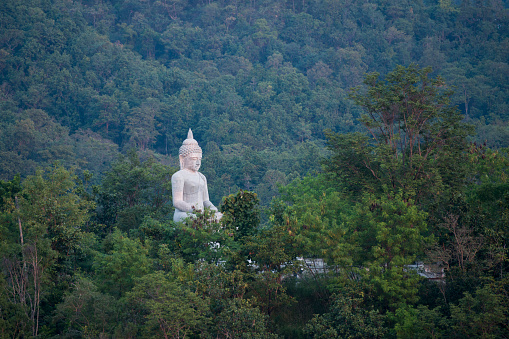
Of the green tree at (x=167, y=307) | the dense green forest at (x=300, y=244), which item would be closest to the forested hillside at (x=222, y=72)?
the dense green forest at (x=300, y=244)

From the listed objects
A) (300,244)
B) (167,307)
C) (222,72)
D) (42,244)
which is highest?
(300,244)

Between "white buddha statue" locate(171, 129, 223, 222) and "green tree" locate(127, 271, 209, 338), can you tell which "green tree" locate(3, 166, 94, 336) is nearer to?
"white buddha statue" locate(171, 129, 223, 222)

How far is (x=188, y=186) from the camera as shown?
20156 millimetres

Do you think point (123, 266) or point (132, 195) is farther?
point (132, 195)

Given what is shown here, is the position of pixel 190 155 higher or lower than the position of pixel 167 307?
higher

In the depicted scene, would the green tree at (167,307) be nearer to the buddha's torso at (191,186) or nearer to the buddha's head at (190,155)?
the buddha's torso at (191,186)

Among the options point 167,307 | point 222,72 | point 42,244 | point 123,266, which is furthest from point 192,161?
point 222,72

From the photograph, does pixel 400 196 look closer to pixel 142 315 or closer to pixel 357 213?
pixel 357 213

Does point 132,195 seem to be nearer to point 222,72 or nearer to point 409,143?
point 409,143

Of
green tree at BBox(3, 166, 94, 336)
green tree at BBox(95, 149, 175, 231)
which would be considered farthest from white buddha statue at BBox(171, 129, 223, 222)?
green tree at BBox(3, 166, 94, 336)

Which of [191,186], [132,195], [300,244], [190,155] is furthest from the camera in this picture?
[132,195]

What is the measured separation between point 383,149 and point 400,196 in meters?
2.01

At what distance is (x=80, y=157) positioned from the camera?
160 feet

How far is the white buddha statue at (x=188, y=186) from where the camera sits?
1969 centimetres
